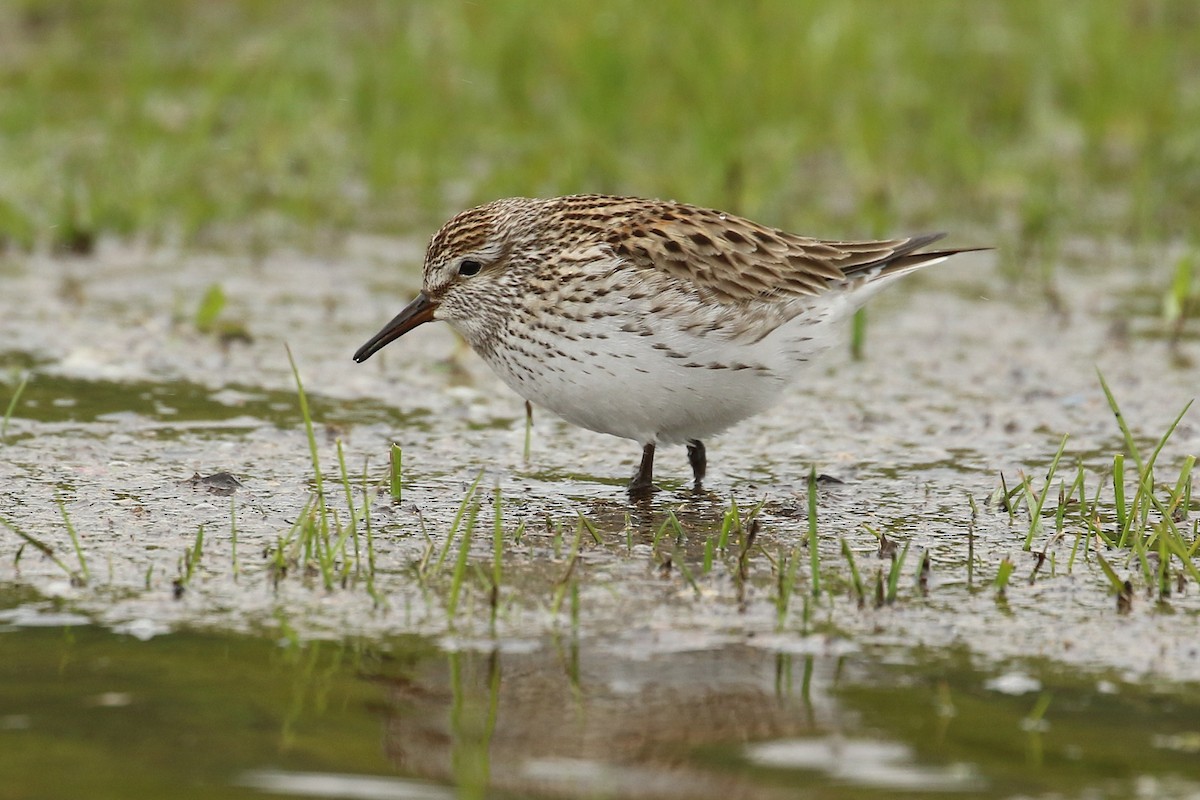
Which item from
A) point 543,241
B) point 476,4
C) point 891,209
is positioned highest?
point 476,4

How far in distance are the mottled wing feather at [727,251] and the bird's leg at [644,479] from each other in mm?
668

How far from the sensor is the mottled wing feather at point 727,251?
6824 millimetres

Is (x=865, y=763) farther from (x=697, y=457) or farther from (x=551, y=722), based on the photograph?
(x=697, y=457)

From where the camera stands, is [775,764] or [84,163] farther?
[84,163]

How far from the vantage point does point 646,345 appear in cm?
657

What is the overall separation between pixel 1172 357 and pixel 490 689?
5.44 meters

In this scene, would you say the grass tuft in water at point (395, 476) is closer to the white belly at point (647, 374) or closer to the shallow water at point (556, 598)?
the shallow water at point (556, 598)

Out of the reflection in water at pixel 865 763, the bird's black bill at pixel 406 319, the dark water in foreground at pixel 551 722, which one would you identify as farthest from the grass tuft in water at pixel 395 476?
the reflection in water at pixel 865 763

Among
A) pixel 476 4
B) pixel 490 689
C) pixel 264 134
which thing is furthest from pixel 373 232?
pixel 490 689

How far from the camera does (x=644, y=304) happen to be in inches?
260

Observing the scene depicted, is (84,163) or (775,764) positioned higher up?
(84,163)

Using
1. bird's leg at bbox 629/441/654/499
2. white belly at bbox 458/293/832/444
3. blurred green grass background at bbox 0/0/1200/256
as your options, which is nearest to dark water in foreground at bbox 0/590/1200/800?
white belly at bbox 458/293/832/444

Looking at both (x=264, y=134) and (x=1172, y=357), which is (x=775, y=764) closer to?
(x=1172, y=357)

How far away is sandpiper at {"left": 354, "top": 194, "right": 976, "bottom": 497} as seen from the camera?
658 cm
